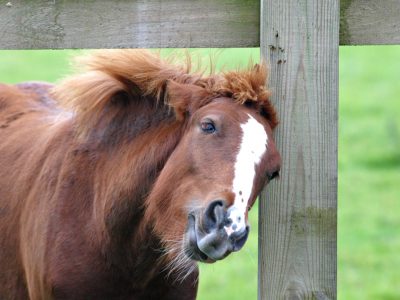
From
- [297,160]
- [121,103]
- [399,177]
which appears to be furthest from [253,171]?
[399,177]

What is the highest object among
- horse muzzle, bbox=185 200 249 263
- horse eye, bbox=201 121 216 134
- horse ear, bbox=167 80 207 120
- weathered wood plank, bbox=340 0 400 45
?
weathered wood plank, bbox=340 0 400 45

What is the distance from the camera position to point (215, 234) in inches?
159

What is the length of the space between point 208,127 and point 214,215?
0.43 meters

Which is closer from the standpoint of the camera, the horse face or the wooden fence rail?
the horse face

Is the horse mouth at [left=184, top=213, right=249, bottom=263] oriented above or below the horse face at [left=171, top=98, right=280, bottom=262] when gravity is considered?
below

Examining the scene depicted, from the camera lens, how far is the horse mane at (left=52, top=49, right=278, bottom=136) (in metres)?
4.39

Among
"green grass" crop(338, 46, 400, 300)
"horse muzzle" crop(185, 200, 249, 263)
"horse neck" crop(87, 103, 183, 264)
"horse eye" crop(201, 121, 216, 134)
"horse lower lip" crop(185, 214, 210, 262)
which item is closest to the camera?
"horse muzzle" crop(185, 200, 249, 263)

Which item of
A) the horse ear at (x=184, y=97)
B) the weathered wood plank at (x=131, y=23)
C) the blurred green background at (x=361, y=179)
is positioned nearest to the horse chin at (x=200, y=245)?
the horse ear at (x=184, y=97)

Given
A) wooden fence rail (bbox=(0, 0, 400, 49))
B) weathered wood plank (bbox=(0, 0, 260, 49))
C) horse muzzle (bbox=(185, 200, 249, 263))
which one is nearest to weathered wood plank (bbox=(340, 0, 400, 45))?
wooden fence rail (bbox=(0, 0, 400, 49))

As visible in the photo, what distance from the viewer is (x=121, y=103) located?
483cm

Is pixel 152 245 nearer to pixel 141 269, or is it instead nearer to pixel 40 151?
pixel 141 269

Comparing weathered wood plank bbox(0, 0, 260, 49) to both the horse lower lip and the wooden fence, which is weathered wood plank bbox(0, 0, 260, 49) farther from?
the horse lower lip

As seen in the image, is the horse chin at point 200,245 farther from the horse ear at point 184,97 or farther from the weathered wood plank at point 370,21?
the weathered wood plank at point 370,21

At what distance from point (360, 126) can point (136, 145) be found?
43.9ft
